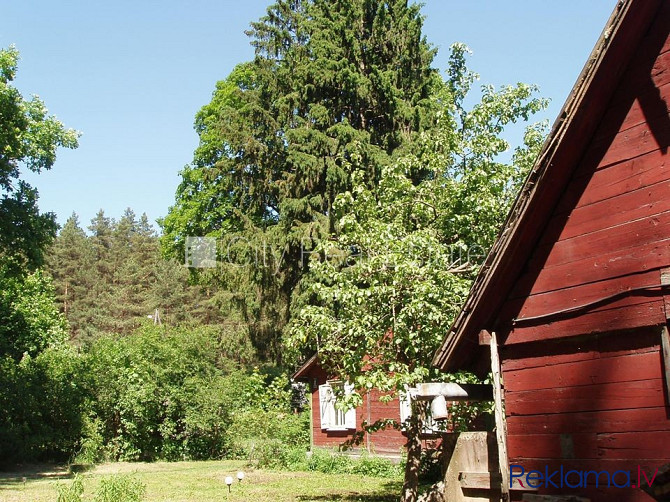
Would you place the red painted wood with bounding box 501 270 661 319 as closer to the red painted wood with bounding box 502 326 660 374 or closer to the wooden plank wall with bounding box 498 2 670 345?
the wooden plank wall with bounding box 498 2 670 345

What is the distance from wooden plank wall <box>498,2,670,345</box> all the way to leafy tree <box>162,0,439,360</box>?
1912 cm

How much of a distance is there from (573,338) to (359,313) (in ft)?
21.1

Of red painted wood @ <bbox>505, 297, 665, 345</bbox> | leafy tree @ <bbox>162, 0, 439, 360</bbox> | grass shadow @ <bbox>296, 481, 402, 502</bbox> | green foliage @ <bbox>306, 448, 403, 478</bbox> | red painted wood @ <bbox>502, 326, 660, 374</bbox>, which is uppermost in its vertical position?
leafy tree @ <bbox>162, 0, 439, 360</bbox>

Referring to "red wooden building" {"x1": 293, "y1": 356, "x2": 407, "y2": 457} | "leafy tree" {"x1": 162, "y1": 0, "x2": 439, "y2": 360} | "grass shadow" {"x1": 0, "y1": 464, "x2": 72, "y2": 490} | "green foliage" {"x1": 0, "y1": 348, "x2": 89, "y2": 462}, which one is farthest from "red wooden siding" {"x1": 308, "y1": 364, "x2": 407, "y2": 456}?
"grass shadow" {"x1": 0, "y1": 464, "x2": 72, "y2": 490}

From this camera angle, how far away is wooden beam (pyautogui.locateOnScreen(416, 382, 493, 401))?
22.7 feet

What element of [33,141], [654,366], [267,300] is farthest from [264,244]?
[654,366]

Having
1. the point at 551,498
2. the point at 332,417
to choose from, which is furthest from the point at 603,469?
the point at 332,417

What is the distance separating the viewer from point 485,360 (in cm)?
733

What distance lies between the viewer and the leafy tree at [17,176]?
23.5 metres

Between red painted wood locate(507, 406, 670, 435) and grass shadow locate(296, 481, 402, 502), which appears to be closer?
red painted wood locate(507, 406, 670, 435)

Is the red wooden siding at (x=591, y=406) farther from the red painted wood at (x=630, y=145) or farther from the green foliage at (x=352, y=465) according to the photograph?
the green foliage at (x=352, y=465)

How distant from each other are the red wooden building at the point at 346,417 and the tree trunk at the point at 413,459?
31.2 feet

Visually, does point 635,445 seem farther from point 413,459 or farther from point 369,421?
point 369,421

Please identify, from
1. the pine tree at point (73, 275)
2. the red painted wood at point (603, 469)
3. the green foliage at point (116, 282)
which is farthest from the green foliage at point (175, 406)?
the pine tree at point (73, 275)
